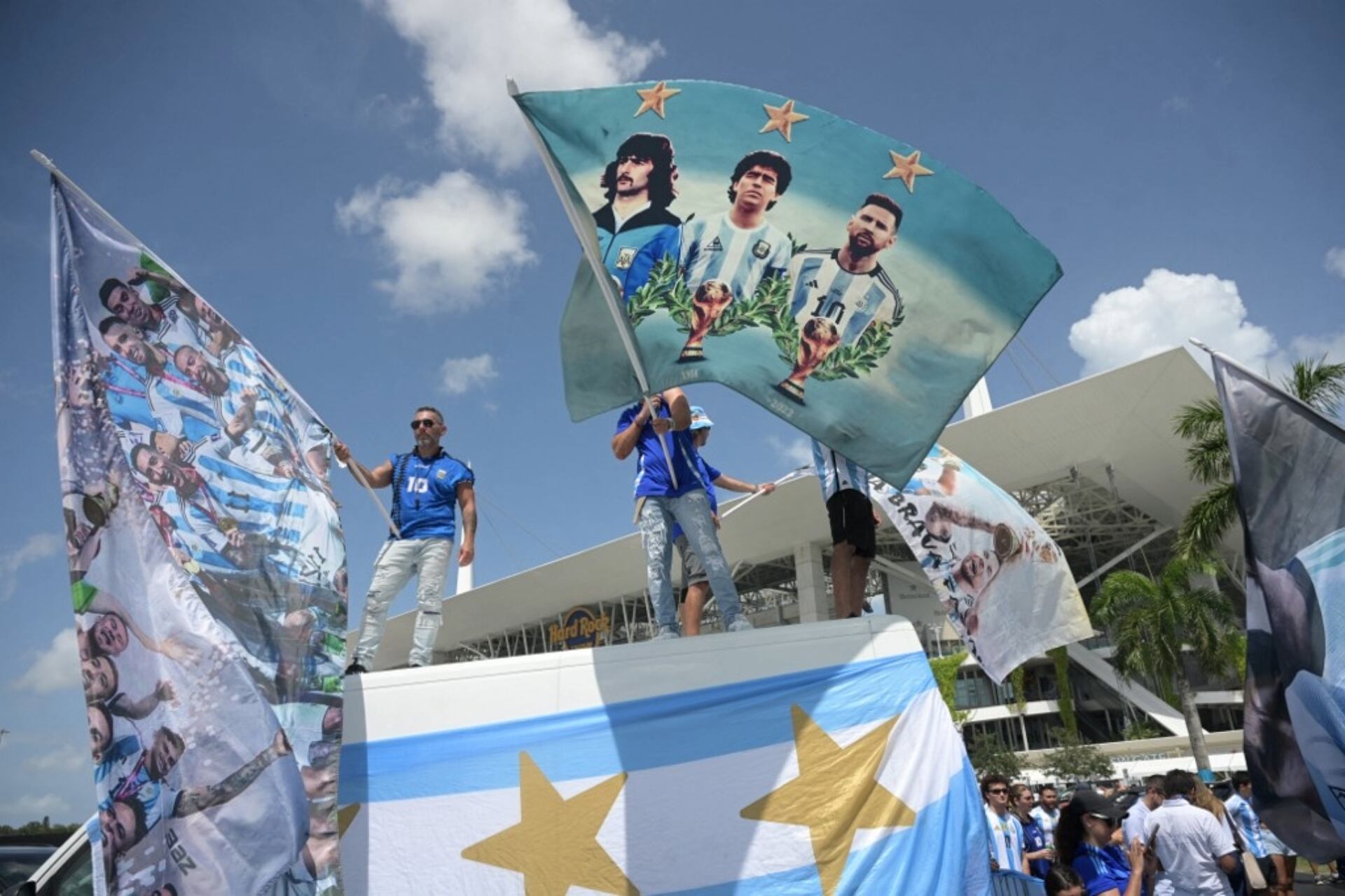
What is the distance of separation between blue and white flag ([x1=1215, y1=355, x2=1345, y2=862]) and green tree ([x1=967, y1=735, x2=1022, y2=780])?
2424 cm

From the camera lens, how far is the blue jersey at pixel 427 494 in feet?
16.2

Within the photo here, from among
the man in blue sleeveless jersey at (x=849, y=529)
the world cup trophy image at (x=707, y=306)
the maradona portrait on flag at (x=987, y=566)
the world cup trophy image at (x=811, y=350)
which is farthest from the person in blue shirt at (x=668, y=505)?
the maradona portrait on flag at (x=987, y=566)

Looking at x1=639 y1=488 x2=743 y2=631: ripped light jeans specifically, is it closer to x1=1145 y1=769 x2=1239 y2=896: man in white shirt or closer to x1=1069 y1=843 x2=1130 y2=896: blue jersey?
x1=1069 y1=843 x2=1130 y2=896: blue jersey

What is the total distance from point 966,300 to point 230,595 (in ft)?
10.5

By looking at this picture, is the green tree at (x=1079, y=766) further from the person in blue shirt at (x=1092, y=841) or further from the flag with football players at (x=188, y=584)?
the flag with football players at (x=188, y=584)

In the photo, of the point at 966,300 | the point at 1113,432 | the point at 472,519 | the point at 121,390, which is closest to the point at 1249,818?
the point at 966,300

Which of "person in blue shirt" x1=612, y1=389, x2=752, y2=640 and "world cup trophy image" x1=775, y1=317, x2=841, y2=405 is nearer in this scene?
"world cup trophy image" x1=775, y1=317, x2=841, y2=405

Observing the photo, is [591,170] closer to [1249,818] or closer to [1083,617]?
[1083,617]

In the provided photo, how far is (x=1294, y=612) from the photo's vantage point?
150 inches

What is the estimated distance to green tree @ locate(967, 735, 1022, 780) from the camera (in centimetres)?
2731

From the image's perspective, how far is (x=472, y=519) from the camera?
518 cm

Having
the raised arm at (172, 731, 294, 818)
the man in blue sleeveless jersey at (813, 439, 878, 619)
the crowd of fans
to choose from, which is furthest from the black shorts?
the raised arm at (172, 731, 294, 818)

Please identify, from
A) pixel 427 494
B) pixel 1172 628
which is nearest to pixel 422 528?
pixel 427 494

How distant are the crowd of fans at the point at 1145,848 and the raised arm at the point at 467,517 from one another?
123 inches
